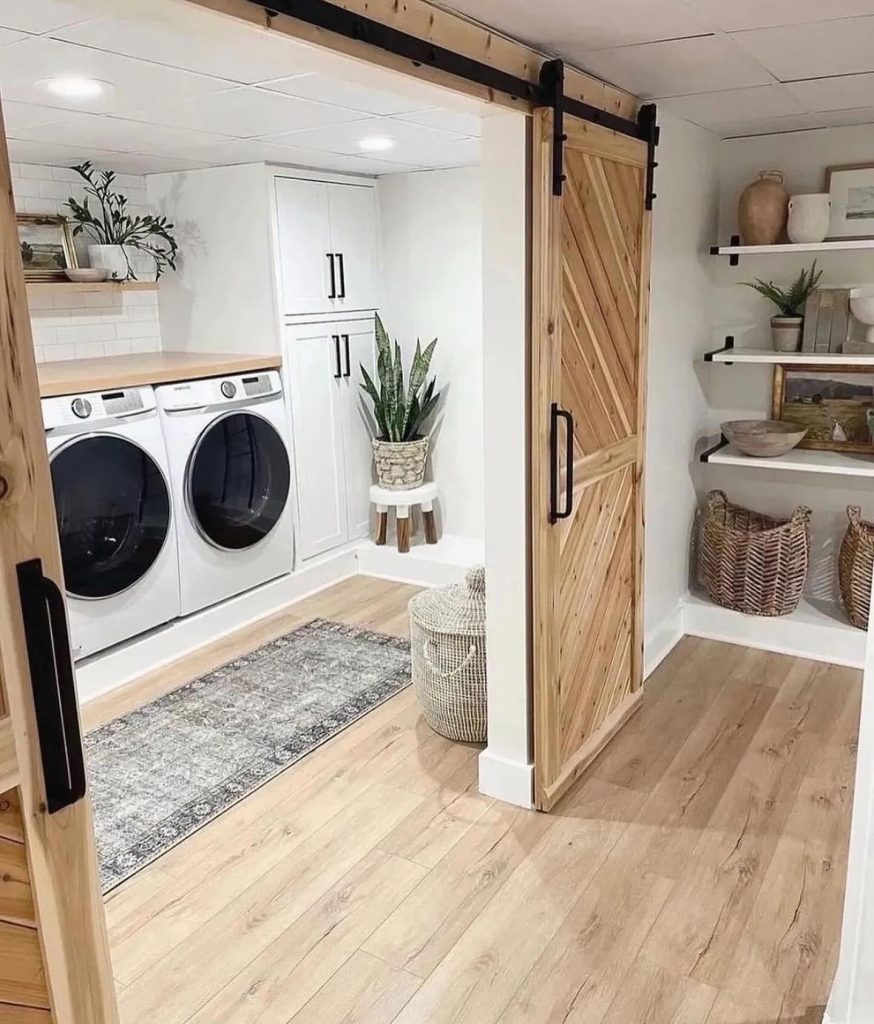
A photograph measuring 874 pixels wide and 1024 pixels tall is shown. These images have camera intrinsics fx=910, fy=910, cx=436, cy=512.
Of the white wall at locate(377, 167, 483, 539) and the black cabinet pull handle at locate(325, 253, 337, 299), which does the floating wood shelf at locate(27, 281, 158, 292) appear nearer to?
the black cabinet pull handle at locate(325, 253, 337, 299)

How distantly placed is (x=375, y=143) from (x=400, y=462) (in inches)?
64.1

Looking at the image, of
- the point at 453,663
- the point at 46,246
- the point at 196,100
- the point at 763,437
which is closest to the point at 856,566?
the point at 763,437

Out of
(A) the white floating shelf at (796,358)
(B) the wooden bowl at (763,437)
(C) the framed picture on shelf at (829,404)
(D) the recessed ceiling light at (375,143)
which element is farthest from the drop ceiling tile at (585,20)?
(C) the framed picture on shelf at (829,404)

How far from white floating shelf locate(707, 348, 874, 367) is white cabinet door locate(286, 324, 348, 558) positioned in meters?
1.87

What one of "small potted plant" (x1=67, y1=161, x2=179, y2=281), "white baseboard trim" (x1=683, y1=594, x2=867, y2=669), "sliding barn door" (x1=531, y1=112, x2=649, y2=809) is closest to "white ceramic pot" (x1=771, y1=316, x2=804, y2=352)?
"sliding barn door" (x1=531, y1=112, x2=649, y2=809)

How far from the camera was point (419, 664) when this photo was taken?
10.3ft

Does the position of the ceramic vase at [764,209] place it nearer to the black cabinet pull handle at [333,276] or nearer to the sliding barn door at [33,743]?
the black cabinet pull handle at [333,276]

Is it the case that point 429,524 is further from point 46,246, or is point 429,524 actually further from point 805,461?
point 46,246

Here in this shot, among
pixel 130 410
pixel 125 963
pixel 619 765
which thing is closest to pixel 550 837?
pixel 619 765

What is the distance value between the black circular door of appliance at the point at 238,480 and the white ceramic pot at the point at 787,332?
2.25m

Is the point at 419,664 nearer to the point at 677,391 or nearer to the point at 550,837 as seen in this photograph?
the point at 550,837

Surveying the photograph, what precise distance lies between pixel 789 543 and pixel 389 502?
1962mm

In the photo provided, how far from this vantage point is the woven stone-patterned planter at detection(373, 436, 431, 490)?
15.4ft

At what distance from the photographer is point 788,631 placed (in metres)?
3.79
